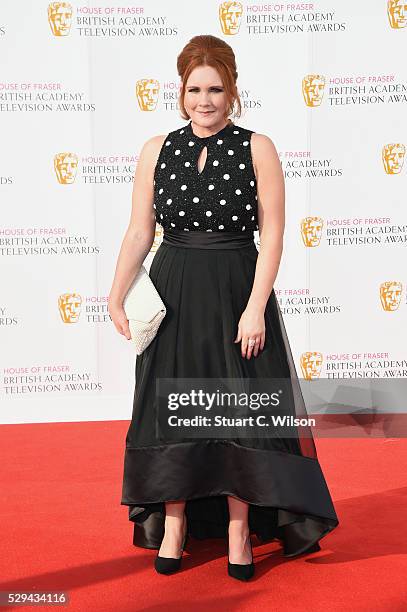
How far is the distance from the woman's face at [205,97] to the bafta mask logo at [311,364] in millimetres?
2886

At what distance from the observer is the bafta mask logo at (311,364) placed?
512 cm

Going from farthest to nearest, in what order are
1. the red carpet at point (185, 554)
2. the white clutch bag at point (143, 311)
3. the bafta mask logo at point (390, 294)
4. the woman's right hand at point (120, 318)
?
the bafta mask logo at point (390, 294)
the woman's right hand at point (120, 318)
the white clutch bag at point (143, 311)
the red carpet at point (185, 554)

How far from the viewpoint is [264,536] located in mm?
2764

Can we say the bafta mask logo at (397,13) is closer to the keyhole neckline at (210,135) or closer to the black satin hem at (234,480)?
the keyhole neckline at (210,135)

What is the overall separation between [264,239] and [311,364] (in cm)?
279

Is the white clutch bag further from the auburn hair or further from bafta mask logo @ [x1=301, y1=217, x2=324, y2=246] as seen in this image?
bafta mask logo @ [x1=301, y1=217, x2=324, y2=246]

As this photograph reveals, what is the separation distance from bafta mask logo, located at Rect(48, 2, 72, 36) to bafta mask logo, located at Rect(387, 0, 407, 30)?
199cm

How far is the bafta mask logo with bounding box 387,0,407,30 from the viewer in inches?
194

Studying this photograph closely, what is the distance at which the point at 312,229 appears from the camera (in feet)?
16.7

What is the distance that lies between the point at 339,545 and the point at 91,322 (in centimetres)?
273

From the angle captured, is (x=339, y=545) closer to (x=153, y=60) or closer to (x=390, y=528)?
(x=390, y=528)

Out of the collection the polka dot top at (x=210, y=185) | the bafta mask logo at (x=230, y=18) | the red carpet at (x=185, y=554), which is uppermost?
the bafta mask logo at (x=230, y=18)

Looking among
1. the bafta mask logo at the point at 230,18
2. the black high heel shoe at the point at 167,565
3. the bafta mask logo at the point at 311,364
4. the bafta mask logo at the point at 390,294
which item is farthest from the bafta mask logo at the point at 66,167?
the black high heel shoe at the point at 167,565

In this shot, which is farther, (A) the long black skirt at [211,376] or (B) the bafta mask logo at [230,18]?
(B) the bafta mask logo at [230,18]
